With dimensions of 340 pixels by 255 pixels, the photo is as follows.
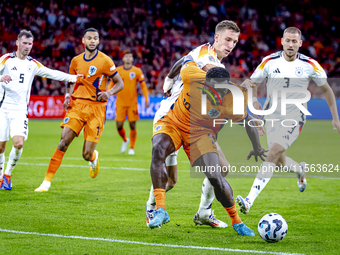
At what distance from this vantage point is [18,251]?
4.00m

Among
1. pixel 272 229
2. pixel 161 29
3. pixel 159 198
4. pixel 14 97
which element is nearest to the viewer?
pixel 272 229

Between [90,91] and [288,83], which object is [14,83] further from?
[288,83]

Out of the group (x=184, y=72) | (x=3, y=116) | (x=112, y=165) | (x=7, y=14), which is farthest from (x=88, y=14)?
(x=184, y=72)

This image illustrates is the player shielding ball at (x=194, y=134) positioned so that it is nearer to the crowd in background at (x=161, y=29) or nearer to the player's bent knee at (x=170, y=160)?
the player's bent knee at (x=170, y=160)

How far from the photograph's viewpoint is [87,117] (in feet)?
24.7

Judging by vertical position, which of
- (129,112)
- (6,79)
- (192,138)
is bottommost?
(192,138)

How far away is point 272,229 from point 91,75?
427 centimetres

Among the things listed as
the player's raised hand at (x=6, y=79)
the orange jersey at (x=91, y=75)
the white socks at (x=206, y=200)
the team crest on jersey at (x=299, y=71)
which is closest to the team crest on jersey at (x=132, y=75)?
the orange jersey at (x=91, y=75)

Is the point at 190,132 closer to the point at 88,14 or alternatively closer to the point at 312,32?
the point at 88,14

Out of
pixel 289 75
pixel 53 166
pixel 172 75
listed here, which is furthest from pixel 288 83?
pixel 53 166

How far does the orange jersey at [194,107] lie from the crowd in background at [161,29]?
17519mm

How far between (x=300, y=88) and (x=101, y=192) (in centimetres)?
332

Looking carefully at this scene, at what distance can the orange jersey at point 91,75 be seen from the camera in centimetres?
761

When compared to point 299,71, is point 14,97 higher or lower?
lower
